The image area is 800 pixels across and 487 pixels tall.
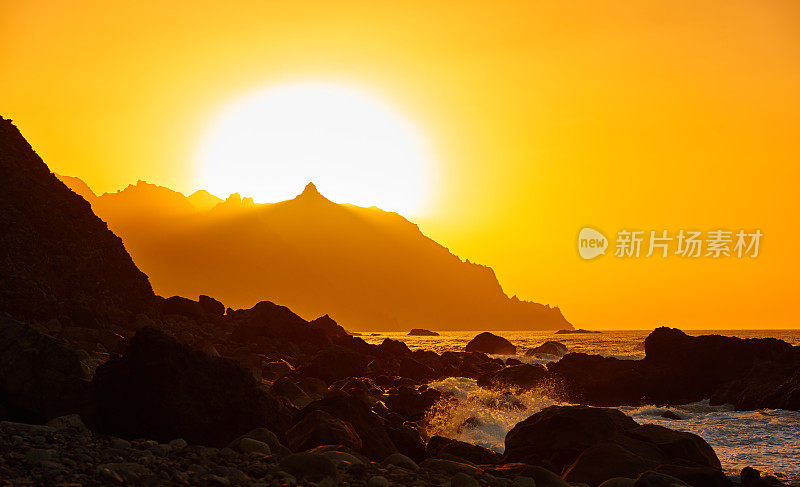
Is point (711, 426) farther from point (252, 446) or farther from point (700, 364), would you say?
point (252, 446)

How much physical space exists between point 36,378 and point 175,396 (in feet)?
8.05

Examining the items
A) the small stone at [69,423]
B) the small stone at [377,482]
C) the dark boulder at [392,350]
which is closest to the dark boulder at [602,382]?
the dark boulder at [392,350]

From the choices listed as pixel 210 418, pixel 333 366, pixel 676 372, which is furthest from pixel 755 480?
pixel 333 366

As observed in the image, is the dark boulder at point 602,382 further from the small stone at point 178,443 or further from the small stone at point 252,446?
the small stone at point 178,443

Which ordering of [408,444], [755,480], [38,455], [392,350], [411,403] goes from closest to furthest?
[38,455] → [755,480] → [408,444] → [411,403] → [392,350]

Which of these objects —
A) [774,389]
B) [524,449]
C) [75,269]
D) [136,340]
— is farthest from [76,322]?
[774,389]

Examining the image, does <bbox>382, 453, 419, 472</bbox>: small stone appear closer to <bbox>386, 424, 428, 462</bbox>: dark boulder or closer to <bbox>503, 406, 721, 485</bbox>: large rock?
<bbox>386, 424, 428, 462</bbox>: dark boulder

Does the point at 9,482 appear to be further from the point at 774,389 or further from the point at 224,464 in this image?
the point at 774,389

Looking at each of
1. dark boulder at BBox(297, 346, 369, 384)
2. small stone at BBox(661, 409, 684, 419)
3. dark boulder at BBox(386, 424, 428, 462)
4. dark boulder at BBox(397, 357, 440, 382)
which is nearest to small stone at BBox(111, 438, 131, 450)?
dark boulder at BBox(386, 424, 428, 462)

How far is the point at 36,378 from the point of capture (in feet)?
38.1

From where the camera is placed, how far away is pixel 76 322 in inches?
1059

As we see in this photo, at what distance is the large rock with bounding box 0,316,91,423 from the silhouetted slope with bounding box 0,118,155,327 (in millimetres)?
13103

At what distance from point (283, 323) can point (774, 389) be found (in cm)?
3316

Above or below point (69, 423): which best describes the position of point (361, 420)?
below
